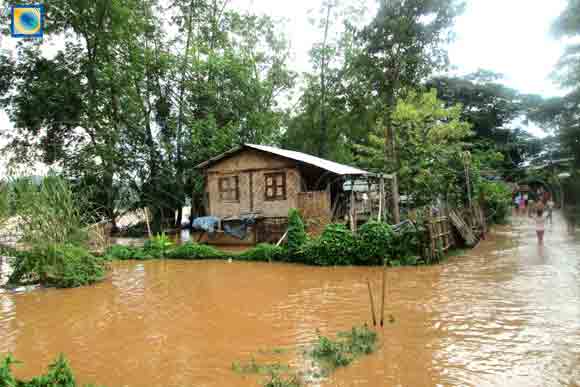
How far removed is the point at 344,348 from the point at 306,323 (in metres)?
1.60

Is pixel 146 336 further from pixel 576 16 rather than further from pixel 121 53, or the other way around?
pixel 576 16

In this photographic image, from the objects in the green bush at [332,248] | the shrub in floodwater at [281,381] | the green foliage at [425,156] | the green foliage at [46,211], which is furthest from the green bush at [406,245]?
the green foliage at [46,211]

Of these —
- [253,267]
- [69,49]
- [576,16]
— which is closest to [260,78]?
[69,49]

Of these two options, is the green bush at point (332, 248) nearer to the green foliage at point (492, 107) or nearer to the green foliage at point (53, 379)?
the green foliage at point (53, 379)

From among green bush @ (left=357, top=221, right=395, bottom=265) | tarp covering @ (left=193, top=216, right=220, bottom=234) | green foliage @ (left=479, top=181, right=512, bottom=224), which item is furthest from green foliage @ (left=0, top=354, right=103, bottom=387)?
green foliage @ (left=479, top=181, right=512, bottom=224)

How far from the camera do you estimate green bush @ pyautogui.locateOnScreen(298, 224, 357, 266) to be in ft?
40.7

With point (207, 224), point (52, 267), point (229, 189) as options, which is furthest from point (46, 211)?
point (229, 189)

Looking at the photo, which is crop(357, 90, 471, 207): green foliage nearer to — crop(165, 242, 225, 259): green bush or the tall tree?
the tall tree

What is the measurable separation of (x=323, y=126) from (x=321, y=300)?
945 inches

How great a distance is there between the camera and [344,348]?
5.35 m

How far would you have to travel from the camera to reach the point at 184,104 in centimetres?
Result: 2589

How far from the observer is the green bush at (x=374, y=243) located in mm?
12070

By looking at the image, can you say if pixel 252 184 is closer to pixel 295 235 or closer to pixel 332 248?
pixel 295 235

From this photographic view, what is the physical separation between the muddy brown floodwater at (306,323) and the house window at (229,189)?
746cm
